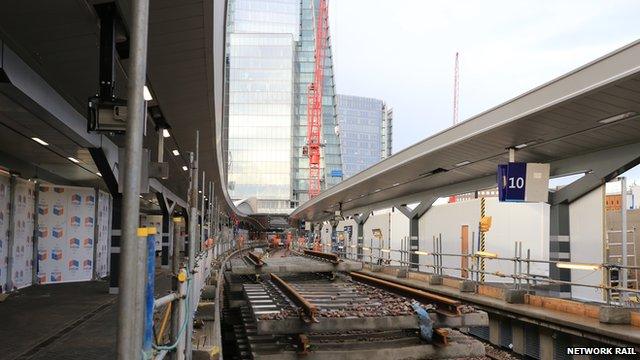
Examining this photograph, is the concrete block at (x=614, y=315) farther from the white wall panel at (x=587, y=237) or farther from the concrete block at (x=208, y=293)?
the concrete block at (x=208, y=293)

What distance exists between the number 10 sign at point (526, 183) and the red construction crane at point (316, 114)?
101 meters

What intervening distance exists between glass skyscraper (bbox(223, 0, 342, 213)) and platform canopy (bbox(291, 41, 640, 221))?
102 metres

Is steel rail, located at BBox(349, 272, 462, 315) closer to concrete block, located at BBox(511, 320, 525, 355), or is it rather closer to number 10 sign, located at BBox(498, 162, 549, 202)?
concrete block, located at BBox(511, 320, 525, 355)

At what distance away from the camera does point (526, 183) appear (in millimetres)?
13719

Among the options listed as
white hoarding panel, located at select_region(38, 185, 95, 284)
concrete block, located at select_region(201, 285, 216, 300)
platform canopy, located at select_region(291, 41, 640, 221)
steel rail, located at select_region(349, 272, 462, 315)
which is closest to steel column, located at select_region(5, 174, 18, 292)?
white hoarding panel, located at select_region(38, 185, 95, 284)

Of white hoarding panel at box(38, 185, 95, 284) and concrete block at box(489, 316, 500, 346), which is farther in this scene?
white hoarding panel at box(38, 185, 95, 284)

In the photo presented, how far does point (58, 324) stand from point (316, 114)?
373ft

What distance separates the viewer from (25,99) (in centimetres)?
873

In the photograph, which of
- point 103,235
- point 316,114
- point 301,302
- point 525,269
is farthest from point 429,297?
point 316,114

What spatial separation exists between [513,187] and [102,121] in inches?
439

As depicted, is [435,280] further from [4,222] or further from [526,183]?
[4,222]

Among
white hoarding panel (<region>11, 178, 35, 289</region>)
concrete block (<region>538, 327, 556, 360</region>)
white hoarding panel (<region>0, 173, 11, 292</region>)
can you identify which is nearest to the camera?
concrete block (<region>538, 327, 556, 360</region>)

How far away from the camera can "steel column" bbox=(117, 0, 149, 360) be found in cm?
283

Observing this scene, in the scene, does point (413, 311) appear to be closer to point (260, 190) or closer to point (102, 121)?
point (102, 121)
